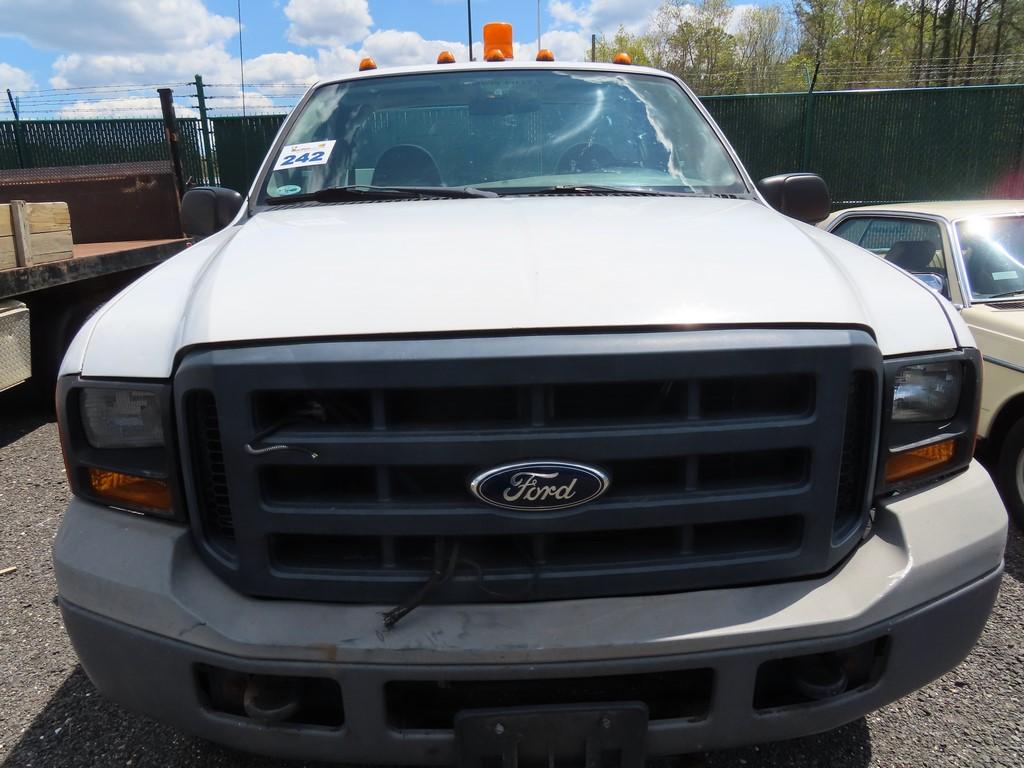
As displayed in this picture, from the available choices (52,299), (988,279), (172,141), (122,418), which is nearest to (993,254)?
(988,279)

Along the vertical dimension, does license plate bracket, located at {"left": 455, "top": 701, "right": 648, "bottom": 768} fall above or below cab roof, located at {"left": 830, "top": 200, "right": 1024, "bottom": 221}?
below

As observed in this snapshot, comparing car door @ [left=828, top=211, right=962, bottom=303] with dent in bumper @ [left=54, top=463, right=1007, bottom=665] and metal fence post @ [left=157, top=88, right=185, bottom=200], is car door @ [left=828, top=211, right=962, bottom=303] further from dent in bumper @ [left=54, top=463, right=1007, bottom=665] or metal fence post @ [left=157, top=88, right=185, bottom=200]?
metal fence post @ [left=157, top=88, right=185, bottom=200]

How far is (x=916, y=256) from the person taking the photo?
16.0 ft

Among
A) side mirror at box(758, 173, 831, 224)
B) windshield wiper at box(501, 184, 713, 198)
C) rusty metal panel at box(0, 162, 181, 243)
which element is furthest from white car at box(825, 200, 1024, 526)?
rusty metal panel at box(0, 162, 181, 243)

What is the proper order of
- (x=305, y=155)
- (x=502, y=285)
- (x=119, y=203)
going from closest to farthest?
1. (x=502, y=285)
2. (x=305, y=155)
3. (x=119, y=203)

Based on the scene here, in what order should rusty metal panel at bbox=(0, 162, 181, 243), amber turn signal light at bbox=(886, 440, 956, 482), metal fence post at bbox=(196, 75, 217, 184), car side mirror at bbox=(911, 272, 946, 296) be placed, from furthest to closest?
metal fence post at bbox=(196, 75, 217, 184) < rusty metal panel at bbox=(0, 162, 181, 243) < car side mirror at bbox=(911, 272, 946, 296) < amber turn signal light at bbox=(886, 440, 956, 482)

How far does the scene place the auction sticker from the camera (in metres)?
3.03

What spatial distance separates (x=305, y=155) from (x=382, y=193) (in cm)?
50

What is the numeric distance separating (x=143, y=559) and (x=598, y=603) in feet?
3.28

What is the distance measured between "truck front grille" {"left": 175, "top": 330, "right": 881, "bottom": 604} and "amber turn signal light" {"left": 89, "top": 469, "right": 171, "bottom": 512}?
12 cm

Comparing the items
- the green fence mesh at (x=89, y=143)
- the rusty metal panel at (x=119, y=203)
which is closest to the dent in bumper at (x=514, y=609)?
the rusty metal panel at (x=119, y=203)

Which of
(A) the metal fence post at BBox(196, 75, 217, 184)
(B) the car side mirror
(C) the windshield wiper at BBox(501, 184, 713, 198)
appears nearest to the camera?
(C) the windshield wiper at BBox(501, 184, 713, 198)

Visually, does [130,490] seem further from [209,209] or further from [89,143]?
[89,143]

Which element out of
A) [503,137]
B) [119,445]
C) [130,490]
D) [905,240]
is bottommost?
[130,490]
